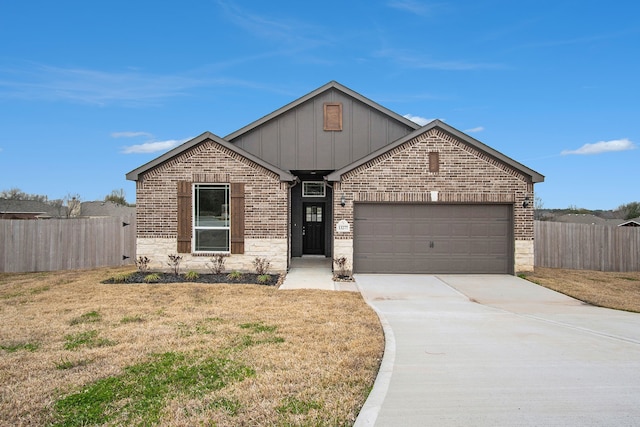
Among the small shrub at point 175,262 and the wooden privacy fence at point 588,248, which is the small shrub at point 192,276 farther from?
the wooden privacy fence at point 588,248

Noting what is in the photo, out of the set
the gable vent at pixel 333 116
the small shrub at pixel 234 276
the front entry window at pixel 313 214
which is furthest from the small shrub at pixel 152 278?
the gable vent at pixel 333 116

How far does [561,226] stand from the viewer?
59.7 feet

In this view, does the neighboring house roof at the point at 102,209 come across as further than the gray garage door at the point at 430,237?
Yes

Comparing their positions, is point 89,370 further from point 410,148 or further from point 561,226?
point 561,226

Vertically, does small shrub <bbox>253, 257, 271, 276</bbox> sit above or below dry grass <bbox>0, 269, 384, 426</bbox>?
above

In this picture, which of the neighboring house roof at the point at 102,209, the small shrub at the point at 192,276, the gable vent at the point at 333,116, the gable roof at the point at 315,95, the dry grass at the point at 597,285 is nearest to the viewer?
the dry grass at the point at 597,285

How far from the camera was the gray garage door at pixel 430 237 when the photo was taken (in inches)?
561

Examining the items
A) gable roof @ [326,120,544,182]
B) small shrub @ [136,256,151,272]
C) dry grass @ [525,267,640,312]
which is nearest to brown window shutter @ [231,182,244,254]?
small shrub @ [136,256,151,272]

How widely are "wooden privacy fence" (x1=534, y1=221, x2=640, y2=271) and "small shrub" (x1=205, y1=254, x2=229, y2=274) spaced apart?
38.3ft

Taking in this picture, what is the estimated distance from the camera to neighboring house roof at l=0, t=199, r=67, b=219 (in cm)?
3553

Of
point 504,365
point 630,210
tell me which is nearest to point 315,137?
point 504,365

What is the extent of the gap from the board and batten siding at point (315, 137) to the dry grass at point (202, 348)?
21.5 feet

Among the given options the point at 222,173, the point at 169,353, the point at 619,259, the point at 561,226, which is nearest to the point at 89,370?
the point at 169,353

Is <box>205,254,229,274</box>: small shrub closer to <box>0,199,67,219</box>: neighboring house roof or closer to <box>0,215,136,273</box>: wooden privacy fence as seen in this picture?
<box>0,215,136,273</box>: wooden privacy fence
